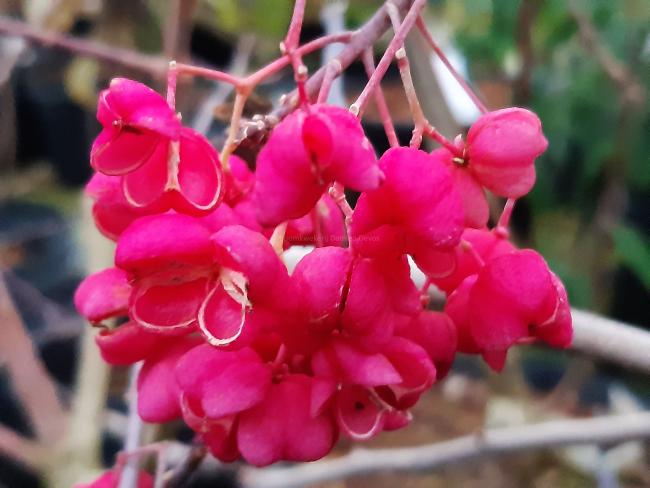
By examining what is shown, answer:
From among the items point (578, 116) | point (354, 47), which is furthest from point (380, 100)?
point (578, 116)

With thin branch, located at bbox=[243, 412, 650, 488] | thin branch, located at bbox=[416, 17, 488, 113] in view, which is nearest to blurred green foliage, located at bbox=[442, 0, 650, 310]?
thin branch, located at bbox=[243, 412, 650, 488]

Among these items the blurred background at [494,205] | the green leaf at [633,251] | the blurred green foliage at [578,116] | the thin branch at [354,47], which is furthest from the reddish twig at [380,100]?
the green leaf at [633,251]

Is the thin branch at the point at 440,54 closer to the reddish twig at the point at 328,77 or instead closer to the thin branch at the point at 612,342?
the reddish twig at the point at 328,77

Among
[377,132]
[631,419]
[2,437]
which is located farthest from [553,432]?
[377,132]

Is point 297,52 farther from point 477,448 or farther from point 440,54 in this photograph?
point 477,448

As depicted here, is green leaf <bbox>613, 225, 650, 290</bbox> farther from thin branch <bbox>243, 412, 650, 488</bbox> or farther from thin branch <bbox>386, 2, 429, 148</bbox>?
thin branch <bbox>386, 2, 429, 148</bbox>

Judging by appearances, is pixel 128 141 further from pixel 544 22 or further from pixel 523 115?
pixel 544 22

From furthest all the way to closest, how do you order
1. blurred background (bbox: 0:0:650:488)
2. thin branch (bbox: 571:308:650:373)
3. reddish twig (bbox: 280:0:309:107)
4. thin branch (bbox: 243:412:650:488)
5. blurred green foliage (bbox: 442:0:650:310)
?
blurred green foliage (bbox: 442:0:650:310) < blurred background (bbox: 0:0:650:488) < thin branch (bbox: 243:412:650:488) < thin branch (bbox: 571:308:650:373) < reddish twig (bbox: 280:0:309:107)
